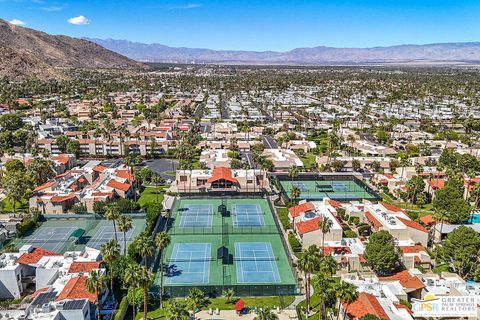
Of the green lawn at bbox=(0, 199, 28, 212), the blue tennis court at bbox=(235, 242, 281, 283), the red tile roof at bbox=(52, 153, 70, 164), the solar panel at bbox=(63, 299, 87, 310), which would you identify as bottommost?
the blue tennis court at bbox=(235, 242, 281, 283)

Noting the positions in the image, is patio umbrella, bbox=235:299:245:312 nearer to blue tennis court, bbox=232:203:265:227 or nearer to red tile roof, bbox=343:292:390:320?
red tile roof, bbox=343:292:390:320

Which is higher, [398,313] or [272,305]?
[398,313]

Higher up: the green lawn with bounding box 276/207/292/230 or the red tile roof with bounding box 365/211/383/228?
the red tile roof with bounding box 365/211/383/228

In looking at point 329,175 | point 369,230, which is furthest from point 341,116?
point 369,230

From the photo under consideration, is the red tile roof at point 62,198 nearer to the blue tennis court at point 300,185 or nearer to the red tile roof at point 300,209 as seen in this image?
the red tile roof at point 300,209

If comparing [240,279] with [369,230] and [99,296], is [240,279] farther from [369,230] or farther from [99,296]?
[369,230]

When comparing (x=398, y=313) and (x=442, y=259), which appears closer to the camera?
(x=398, y=313)

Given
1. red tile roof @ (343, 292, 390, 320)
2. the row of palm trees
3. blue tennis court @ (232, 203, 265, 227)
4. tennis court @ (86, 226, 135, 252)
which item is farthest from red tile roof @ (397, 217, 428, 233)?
tennis court @ (86, 226, 135, 252)

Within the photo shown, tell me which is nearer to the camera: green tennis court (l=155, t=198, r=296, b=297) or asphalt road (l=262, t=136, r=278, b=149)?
green tennis court (l=155, t=198, r=296, b=297)
